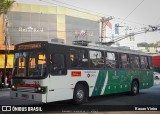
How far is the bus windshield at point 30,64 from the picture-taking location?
11.9 metres

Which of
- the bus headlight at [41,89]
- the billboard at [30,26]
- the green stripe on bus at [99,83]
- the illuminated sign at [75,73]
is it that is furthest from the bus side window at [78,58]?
the billboard at [30,26]

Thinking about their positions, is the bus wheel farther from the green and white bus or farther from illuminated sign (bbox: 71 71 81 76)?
illuminated sign (bbox: 71 71 81 76)

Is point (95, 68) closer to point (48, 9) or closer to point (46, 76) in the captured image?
point (46, 76)

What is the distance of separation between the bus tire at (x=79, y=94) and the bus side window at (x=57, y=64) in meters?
1.23

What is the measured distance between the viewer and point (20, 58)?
12.9 m

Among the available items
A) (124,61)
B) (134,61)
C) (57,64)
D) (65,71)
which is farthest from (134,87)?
(57,64)

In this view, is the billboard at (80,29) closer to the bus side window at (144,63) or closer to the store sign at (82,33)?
the store sign at (82,33)

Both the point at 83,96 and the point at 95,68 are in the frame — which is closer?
the point at 83,96

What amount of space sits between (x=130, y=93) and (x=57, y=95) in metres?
7.32

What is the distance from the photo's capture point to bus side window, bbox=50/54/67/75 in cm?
1212

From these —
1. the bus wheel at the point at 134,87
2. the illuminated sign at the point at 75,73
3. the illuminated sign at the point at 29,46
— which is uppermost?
the illuminated sign at the point at 29,46

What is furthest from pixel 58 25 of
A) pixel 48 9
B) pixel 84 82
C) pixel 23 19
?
pixel 84 82

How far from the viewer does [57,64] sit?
12.4 m

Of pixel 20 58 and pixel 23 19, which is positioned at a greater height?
pixel 23 19
